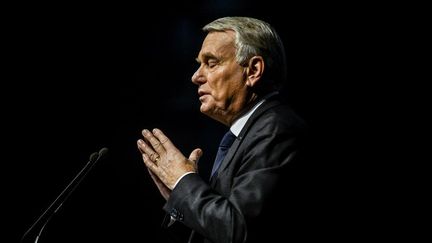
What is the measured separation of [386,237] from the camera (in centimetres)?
223

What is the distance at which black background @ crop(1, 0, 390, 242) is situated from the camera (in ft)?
9.07

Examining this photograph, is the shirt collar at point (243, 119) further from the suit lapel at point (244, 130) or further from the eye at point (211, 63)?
the eye at point (211, 63)

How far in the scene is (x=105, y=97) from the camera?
9.56 feet

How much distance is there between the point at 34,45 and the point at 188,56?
1044mm

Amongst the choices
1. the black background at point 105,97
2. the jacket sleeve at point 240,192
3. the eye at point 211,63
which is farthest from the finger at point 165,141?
the black background at point 105,97

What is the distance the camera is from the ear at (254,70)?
5.27 feet

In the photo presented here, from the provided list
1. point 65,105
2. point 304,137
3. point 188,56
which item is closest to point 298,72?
point 188,56

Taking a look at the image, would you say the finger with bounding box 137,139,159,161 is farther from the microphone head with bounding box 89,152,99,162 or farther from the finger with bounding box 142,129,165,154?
the microphone head with bounding box 89,152,99,162

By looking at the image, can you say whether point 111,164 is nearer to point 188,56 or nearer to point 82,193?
point 82,193

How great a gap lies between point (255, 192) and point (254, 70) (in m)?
0.56

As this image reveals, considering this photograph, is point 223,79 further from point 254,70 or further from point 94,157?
point 94,157

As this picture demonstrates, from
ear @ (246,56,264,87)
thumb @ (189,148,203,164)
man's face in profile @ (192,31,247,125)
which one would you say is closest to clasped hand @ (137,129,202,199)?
thumb @ (189,148,203,164)

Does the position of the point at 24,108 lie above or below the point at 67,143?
above

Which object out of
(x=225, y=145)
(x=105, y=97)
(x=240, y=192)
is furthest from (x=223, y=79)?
(x=105, y=97)
